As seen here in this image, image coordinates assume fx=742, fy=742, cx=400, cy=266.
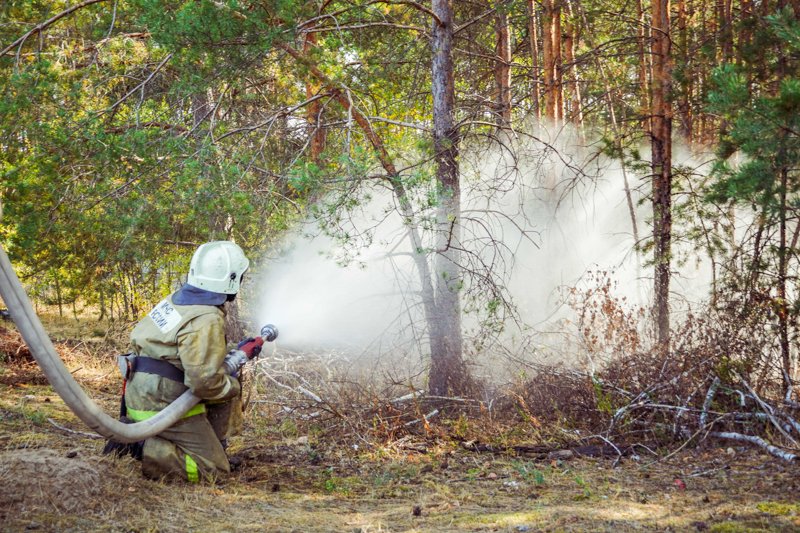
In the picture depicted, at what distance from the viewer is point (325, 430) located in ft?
23.8

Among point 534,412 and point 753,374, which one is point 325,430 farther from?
point 753,374

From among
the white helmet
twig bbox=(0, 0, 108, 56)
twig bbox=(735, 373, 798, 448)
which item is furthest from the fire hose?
twig bbox=(0, 0, 108, 56)

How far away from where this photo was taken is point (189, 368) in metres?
5.27

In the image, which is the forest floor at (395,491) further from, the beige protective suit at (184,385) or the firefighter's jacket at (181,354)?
the firefighter's jacket at (181,354)

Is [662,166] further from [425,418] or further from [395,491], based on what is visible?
[395,491]

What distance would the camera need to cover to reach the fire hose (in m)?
3.56

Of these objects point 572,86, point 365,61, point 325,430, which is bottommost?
point 325,430

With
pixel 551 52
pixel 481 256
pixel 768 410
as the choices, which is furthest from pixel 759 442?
pixel 551 52

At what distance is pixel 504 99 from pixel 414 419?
7421 millimetres

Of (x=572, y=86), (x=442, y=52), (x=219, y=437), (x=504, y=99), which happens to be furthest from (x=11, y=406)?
(x=572, y=86)

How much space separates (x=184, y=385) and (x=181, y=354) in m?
0.34

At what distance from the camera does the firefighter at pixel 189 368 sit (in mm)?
5312

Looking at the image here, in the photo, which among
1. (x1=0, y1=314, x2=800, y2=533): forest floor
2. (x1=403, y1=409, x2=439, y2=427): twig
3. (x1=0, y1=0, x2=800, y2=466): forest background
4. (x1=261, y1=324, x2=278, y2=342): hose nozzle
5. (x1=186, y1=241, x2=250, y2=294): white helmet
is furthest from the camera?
(x1=403, y1=409, x2=439, y2=427): twig

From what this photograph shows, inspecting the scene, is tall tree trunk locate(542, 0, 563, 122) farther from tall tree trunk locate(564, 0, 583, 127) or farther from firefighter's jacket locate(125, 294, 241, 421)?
firefighter's jacket locate(125, 294, 241, 421)
